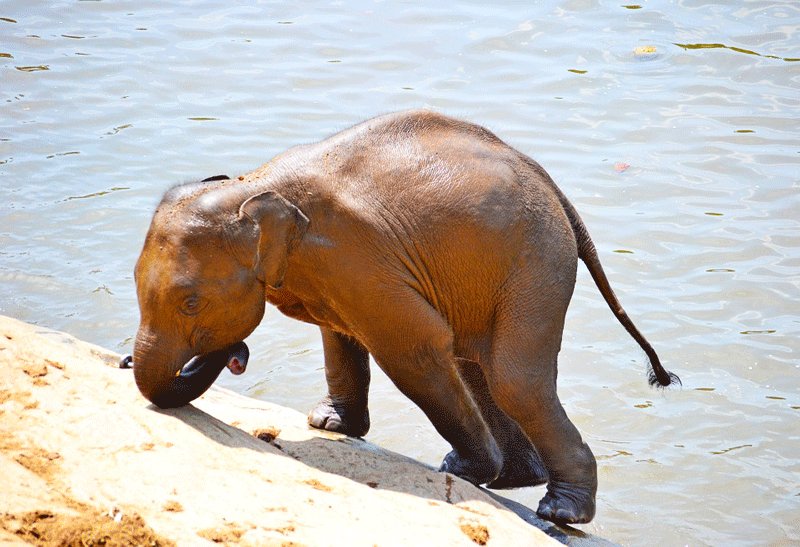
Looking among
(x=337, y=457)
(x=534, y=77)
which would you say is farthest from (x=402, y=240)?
(x=534, y=77)

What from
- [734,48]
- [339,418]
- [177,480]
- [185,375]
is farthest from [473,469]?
[734,48]

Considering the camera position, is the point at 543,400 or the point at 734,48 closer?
the point at 543,400

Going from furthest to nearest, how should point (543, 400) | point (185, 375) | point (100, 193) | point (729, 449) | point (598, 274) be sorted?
1. point (100, 193)
2. point (729, 449)
3. point (598, 274)
4. point (543, 400)
5. point (185, 375)

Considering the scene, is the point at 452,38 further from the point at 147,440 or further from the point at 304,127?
the point at 147,440

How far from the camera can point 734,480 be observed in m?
7.24

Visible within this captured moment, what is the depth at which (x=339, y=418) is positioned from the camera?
6.57m

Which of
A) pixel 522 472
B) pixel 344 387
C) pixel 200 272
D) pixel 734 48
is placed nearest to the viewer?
pixel 200 272

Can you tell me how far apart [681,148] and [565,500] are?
21.3 feet

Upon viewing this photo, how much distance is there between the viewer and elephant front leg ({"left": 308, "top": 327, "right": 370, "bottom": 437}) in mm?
6535

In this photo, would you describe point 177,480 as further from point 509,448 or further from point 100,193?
point 100,193

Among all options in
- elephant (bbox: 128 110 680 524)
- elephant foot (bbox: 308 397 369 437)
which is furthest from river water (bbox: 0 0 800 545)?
elephant (bbox: 128 110 680 524)

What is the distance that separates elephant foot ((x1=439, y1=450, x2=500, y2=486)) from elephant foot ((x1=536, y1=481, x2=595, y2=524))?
322 millimetres

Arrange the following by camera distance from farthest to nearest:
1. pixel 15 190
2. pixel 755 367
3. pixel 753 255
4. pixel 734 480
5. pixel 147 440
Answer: pixel 15 190, pixel 753 255, pixel 755 367, pixel 734 480, pixel 147 440

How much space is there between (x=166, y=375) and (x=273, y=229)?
2.73 ft
